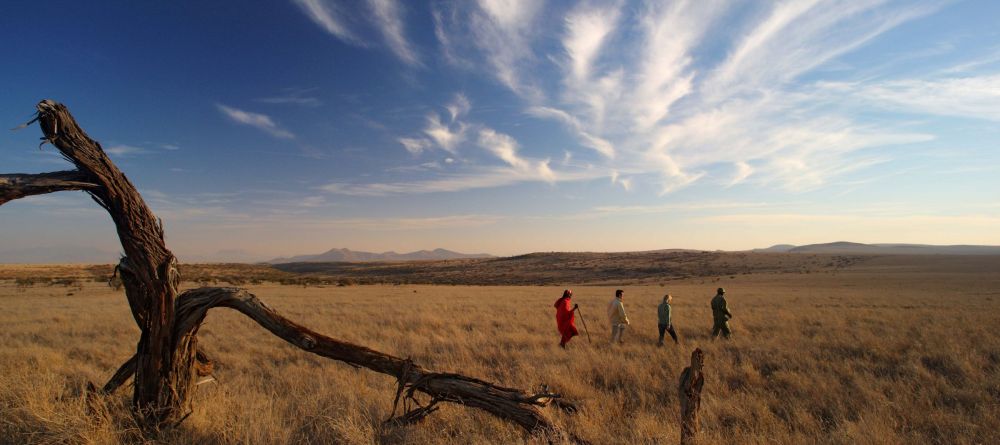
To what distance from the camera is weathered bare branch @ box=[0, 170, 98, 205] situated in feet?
11.9

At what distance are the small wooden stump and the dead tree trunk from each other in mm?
1504

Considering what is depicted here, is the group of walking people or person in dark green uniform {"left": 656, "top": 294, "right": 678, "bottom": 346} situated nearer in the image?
the group of walking people

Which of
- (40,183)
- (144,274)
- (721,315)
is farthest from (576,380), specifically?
(40,183)

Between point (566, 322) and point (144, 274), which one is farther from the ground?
point (144, 274)

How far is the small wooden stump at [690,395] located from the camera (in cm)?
468

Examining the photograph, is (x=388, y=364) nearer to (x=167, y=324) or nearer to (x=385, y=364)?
(x=385, y=364)

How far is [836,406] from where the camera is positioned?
654 cm

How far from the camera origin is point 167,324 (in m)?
4.36

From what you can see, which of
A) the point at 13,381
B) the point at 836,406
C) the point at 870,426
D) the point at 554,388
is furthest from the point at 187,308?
the point at 836,406

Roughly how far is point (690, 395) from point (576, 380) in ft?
10.7

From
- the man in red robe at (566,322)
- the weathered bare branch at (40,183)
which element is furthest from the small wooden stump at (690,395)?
the man in red robe at (566,322)

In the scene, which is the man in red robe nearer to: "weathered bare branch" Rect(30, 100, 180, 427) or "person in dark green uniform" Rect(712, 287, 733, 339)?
"person in dark green uniform" Rect(712, 287, 733, 339)

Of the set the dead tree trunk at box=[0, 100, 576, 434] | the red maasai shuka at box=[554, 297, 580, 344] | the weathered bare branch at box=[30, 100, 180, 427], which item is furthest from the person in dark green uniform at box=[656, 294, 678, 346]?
the weathered bare branch at box=[30, 100, 180, 427]

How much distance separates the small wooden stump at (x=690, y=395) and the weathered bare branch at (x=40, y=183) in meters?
5.87
